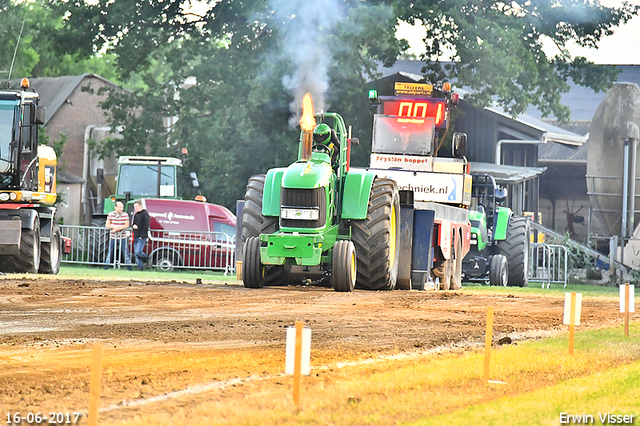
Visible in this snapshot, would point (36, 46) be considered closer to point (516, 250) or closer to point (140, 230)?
point (140, 230)

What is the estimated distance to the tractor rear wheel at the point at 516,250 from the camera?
25016 millimetres

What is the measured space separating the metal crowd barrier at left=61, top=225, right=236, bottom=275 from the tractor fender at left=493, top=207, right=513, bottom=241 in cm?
740

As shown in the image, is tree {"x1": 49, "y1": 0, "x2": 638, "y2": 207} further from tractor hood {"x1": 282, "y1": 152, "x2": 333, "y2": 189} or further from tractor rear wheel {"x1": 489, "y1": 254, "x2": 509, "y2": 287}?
tractor hood {"x1": 282, "y1": 152, "x2": 333, "y2": 189}

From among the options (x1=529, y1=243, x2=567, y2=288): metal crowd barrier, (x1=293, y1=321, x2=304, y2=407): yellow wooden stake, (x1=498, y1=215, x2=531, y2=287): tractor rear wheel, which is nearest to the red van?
(x1=498, y1=215, x2=531, y2=287): tractor rear wheel

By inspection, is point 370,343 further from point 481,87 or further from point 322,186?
point 481,87

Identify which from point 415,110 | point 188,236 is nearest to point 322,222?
point 415,110

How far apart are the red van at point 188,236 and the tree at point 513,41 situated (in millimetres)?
8105

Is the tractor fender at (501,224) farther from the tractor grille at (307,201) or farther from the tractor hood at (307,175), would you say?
the tractor grille at (307,201)

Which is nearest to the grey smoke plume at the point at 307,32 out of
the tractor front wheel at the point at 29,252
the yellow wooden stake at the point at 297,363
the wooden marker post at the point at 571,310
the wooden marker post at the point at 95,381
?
the tractor front wheel at the point at 29,252

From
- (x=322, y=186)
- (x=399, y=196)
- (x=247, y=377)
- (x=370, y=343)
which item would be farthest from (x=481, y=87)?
(x=247, y=377)

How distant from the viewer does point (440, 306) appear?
47.6 ft

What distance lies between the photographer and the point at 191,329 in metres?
10.5

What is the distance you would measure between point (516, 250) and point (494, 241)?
1.83ft

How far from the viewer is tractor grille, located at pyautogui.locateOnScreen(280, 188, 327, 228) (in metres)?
15.7
